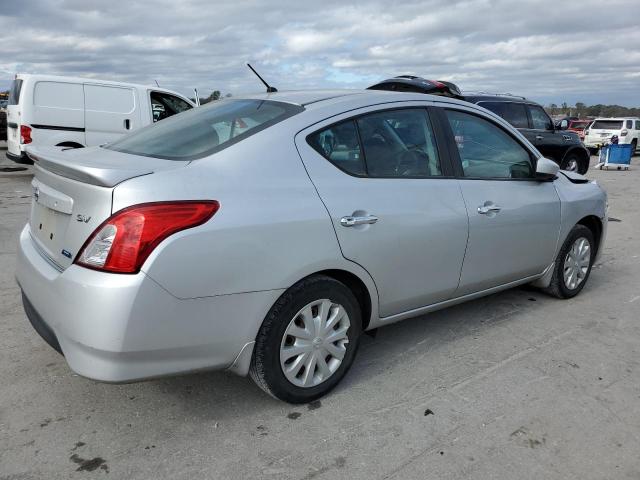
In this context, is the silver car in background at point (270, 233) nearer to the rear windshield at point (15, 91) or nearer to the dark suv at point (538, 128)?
the dark suv at point (538, 128)

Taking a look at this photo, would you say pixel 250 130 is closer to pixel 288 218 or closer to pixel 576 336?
pixel 288 218

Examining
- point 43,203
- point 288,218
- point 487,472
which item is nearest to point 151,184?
point 288,218

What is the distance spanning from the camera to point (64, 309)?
2379mm

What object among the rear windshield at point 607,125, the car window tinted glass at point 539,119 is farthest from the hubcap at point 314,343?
the rear windshield at point 607,125

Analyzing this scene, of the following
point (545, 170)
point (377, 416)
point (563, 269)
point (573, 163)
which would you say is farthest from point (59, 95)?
point (573, 163)

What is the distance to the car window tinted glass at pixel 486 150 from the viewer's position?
3.65 metres

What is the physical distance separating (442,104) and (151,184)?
205cm

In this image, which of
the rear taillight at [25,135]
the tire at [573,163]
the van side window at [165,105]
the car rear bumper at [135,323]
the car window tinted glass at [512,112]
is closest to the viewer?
the car rear bumper at [135,323]

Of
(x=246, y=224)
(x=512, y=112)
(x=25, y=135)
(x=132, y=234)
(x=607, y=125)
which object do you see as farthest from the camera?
(x=607, y=125)

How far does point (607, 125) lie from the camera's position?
2339 cm

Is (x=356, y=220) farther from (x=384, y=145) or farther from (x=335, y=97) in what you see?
(x=335, y=97)

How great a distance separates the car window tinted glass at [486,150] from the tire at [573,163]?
9.50 metres

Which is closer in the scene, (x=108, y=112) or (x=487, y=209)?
(x=487, y=209)

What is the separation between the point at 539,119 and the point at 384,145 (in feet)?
31.7
